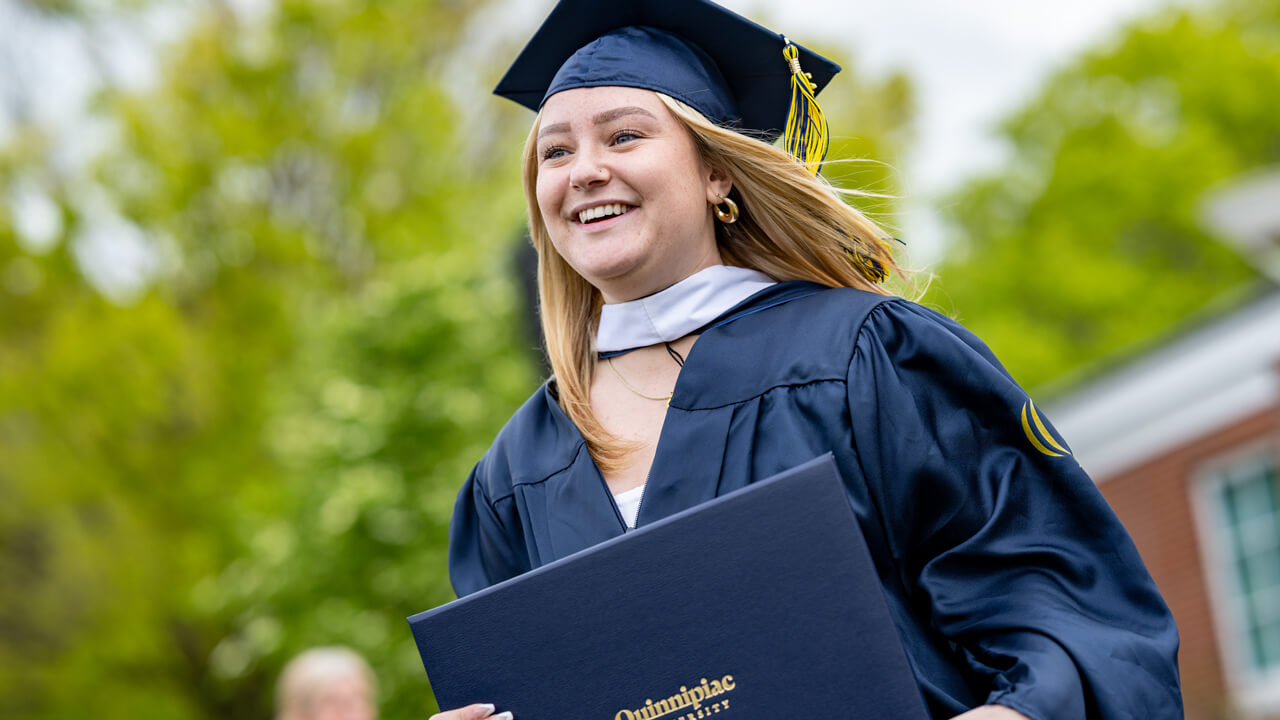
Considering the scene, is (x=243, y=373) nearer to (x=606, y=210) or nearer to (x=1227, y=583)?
(x=1227, y=583)

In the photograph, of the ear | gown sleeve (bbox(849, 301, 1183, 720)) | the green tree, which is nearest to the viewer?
gown sleeve (bbox(849, 301, 1183, 720))

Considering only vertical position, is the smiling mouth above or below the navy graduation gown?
above

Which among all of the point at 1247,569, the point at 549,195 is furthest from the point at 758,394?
the point at 1247,569

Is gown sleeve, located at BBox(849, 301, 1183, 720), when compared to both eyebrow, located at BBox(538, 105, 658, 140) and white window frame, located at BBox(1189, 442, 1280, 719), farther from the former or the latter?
white window frame, located at BBox(1189, 442, 1280, 719)

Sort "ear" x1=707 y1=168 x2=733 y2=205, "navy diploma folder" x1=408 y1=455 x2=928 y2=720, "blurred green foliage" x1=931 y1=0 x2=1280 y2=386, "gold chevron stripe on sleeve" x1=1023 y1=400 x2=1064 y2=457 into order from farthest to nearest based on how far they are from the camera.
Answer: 1. "blurred green foliage" x1=931 y1=0 x2=1280 y2=386
2. "ear" x1=707 y1=168 x2=733 y2=205
3. "gold chevron stripe on sleeve" x1=1023 y1=400 x2=1064 y2=457
4. "navy diploma folder" x1=408 y1=455 x2=928 y2=720

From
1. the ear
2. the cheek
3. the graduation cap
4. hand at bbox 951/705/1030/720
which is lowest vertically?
hand at bbox 951/705/1030/720

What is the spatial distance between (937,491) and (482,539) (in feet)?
2.70

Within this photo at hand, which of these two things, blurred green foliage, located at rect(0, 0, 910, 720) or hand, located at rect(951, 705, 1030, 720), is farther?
blurred green foliage, located at rect(0, 0, 910, 720)

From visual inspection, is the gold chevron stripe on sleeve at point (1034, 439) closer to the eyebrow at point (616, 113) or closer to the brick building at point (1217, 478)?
the eyebrow at point (616, 113)

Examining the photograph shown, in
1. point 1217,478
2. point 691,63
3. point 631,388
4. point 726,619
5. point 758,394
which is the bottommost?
point 726,619

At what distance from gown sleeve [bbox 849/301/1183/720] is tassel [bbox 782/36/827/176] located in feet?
1.37

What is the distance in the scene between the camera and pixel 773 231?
2.21 m

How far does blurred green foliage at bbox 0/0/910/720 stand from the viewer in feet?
40.6

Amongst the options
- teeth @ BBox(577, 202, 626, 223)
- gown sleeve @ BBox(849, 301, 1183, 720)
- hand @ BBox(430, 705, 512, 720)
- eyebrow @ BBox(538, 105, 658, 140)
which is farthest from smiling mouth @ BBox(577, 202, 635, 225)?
hand @ BBox(430, 705, 512, 720)
